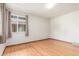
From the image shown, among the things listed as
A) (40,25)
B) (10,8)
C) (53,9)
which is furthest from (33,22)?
(53,9)

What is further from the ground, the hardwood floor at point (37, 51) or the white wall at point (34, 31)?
the white wall at point (34, 31)

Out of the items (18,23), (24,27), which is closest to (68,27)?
(24,27)

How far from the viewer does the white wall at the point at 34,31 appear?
6.98 ft

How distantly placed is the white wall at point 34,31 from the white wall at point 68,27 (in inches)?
41.9

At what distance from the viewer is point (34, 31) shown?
2.17 meters

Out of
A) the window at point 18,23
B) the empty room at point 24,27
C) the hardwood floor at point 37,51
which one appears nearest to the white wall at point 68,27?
the hardwood floor at point 37,51

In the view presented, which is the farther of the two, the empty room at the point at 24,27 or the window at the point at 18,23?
the empty room at the point at 24,27

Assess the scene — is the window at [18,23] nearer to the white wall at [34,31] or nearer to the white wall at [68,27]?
the white wall at [34,31]

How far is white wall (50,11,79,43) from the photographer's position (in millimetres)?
3268

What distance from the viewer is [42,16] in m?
2.34

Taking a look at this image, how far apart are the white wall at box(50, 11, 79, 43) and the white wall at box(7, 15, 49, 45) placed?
1.06 metres

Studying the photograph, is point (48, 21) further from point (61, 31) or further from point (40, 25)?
point (61, 31)

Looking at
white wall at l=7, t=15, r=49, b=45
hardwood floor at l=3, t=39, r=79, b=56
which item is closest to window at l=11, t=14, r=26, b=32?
white wall at l=7, t=15, r=49, b=45

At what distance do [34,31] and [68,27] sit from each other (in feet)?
7.17
